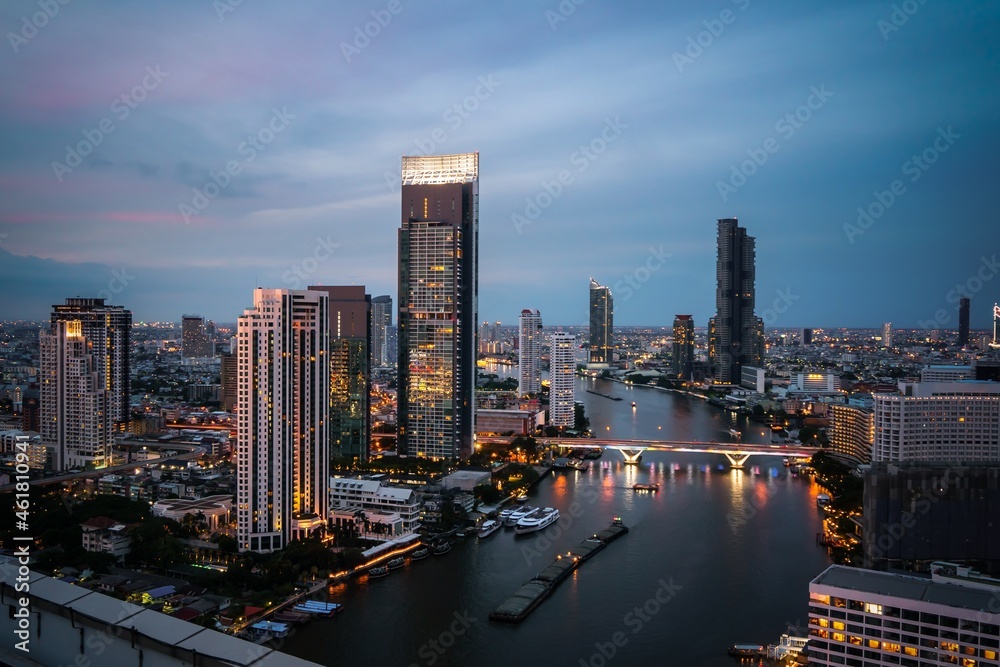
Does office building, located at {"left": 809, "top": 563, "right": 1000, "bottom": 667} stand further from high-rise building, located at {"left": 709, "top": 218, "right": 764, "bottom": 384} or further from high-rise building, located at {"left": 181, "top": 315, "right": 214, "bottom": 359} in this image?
high-rise building, located at {"left": 181, "top": 315, "right": 214, "bottom": 359}

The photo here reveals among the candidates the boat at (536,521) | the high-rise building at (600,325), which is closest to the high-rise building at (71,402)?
the boat at (536,521)

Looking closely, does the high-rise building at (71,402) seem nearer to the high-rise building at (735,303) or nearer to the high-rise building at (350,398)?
the high-rise building at (350,398)

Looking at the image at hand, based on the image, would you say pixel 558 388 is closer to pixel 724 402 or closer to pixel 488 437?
pixel 488 437

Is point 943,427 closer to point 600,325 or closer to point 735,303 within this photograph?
point 735,303

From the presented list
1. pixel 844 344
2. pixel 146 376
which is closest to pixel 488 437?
pixel 146 376

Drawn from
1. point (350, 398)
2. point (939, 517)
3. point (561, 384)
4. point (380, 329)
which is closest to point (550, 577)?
point (939, 517)
